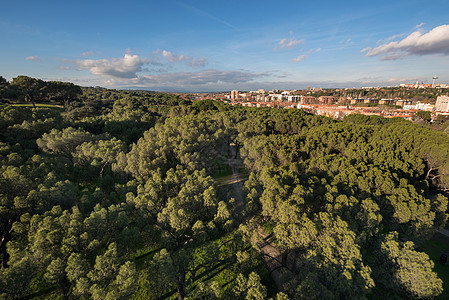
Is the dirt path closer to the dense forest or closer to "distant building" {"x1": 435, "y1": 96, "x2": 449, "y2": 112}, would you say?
the dense forest

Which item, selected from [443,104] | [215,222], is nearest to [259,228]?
[215,222]

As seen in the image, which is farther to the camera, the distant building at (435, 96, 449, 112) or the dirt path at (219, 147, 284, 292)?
the distant building at (435, 96, 449, 112)

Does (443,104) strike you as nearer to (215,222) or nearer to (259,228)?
(259,228)

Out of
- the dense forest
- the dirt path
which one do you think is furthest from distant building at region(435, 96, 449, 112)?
the dirt path

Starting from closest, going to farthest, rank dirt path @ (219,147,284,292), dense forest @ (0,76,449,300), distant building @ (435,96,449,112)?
dense forest @ (0,76,449,300) → dirt path @ (219,147,284,292) → distant building @ (435,96,449,112)

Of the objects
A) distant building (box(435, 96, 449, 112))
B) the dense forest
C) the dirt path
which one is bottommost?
the dirt path

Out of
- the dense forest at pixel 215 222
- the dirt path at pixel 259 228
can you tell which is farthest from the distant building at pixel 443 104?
the dirt path at pixel 259 228

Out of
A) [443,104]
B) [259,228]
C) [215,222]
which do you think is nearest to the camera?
[215,222]

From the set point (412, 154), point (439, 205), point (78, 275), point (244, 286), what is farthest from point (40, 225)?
point (412, 154)

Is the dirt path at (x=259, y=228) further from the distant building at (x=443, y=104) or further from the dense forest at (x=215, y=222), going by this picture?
the distant building at (x=443, y=104)
